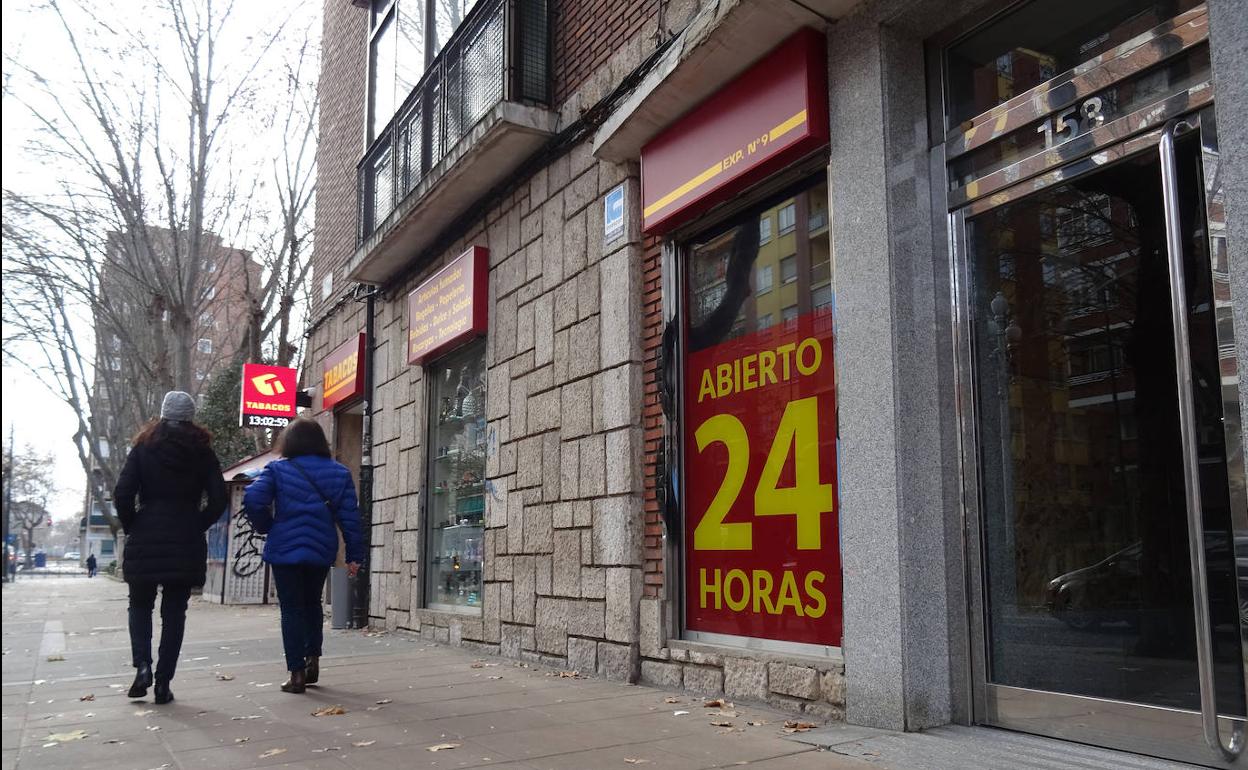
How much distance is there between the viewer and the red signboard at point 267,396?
17.7m

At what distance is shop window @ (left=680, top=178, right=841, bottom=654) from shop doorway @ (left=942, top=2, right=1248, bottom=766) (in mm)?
854

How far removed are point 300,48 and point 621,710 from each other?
17770mm

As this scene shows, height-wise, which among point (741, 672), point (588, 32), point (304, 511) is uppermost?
point (588, 32)

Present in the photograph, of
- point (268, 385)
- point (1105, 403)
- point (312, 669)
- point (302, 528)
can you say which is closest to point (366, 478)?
point (312, 669)

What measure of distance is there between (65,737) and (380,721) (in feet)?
5.08

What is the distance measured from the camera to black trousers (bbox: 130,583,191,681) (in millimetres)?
5914

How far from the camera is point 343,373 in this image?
1321 cm

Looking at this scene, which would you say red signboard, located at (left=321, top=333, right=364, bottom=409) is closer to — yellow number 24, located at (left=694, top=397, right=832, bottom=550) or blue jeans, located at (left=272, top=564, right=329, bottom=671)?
blue jeans, located at (left=272, top=564, right=329, bottom=671)

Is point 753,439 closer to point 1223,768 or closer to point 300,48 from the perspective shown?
point 1223,768

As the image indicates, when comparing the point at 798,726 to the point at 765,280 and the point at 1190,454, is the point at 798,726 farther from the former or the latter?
the point at 765,280

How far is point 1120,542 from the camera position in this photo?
404 cm

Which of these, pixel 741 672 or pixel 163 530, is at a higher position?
pixel 163 530

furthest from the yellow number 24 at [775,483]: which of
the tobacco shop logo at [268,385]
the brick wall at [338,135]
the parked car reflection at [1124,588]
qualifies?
the tobacco shop logo at [268,385]

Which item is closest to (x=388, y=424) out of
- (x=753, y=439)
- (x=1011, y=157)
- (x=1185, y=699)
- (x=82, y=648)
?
(x=82, y=648)
